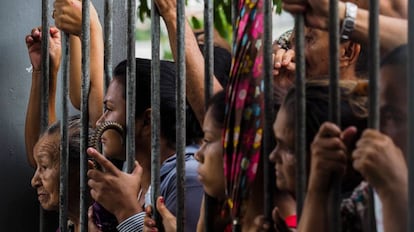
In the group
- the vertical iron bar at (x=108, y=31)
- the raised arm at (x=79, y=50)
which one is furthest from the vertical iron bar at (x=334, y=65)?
the raised arm at (x=79, y=50)

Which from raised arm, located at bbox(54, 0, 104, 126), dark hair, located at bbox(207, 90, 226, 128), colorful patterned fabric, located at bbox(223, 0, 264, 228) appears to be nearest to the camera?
colorful patterned fabric, located at bbox(223, 0, 264, 228)

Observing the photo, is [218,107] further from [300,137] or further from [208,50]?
[300,137]

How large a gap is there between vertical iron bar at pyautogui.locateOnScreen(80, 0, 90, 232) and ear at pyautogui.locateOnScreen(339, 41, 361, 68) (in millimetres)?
849

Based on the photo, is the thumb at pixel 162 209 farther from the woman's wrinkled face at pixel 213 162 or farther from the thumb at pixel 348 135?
the thumb at pixel 348 135

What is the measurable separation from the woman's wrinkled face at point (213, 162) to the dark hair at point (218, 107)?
1cm

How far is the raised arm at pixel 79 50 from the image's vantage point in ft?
15.0

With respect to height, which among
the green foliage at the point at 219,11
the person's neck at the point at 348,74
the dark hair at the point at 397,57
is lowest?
the person's neck at the point at 348,74

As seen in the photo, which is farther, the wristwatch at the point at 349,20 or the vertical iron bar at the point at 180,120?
the vertical iron bar at the point at 180,120

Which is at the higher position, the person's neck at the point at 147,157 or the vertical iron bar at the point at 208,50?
the vertical iron bar at the point at 208,50

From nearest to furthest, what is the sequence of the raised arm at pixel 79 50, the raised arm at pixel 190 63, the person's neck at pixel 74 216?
1. the raised arm at pixel 190 63
2. the raised arm at pixel 79 50
3. the person's neck at pixel 74 216

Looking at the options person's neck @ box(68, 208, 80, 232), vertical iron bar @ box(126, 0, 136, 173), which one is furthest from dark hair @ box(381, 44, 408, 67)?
person's neck @ box(68, 208, 80, 232)

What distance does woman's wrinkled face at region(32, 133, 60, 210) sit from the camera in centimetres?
482

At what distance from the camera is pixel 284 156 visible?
10.9 ft

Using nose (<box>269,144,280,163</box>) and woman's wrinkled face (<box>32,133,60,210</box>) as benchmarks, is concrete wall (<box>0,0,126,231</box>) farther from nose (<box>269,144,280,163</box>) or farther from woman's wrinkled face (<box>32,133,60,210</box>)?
nose (<box>269,144,280,163</box>)
